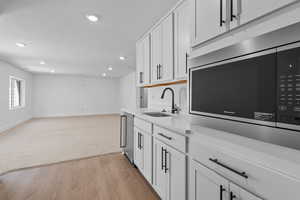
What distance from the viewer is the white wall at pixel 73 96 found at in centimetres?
812

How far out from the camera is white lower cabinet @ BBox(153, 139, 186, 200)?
1179 millimetres

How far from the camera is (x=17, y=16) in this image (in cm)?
215

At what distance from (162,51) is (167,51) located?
0.49ft

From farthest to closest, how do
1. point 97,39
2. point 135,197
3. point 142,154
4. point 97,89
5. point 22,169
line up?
point 97,89 < point 97,39 < point 22,169 < point 142,154 < point 135,197

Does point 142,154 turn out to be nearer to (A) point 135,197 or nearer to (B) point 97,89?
(A) point 135,197

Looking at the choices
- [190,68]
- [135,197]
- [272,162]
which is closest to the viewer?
[272,162]

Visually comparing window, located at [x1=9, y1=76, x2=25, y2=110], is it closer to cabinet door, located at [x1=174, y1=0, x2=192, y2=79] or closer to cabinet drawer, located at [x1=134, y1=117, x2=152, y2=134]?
cabinet drawer, located at [x1=134, y1=117, x2=152, y2=134]

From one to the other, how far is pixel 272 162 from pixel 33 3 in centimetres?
290

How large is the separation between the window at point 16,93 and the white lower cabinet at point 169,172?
681cm

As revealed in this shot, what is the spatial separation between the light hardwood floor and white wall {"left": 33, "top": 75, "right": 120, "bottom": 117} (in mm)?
7025

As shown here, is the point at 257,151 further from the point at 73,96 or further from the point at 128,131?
the point at 73,96

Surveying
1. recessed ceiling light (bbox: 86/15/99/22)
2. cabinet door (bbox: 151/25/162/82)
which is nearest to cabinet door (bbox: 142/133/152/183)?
cabinet door (bbox: 151/25/162/82)

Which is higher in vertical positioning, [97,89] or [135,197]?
[97,89]

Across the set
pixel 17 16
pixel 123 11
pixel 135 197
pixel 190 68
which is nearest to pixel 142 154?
pixel 135 197
